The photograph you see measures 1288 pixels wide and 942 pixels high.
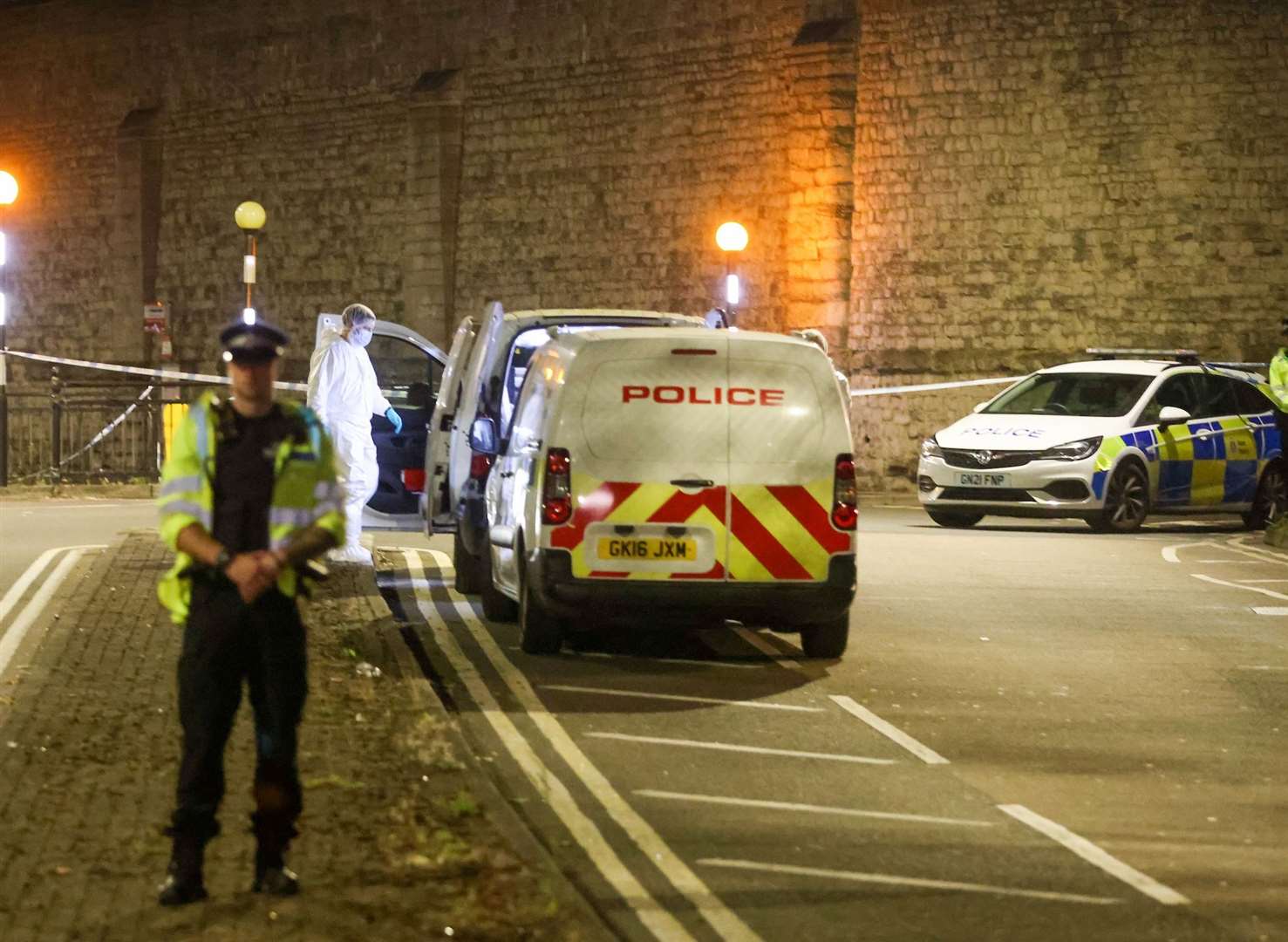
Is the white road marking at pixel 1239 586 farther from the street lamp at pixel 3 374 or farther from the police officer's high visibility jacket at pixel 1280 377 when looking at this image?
the street lamp at pixel 3 374

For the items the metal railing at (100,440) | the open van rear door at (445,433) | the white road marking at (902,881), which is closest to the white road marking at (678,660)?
the open van rear door at (445,433)

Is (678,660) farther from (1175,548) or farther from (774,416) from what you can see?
(1175,548)

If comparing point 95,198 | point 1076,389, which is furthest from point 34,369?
point 1076,389

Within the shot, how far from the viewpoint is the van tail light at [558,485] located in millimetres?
11828

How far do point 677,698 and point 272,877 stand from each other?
476 centimetres

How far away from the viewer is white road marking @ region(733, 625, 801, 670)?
12.4 m

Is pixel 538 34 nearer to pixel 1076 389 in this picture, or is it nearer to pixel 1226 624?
pixel 1076 389

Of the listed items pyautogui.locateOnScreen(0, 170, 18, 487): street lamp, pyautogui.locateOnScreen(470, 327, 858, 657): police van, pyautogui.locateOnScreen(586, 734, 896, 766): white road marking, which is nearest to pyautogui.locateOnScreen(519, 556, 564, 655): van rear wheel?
pyautogui.locateOnScreen(470, 327, 858, 657): police van

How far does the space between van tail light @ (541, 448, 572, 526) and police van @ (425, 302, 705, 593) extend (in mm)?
2250

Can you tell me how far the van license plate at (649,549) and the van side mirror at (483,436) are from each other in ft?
5.98

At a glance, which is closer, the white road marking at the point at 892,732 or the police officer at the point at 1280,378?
the white road marking at the point at 892,732

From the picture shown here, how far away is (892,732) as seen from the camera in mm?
10148

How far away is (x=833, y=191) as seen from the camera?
31.0m

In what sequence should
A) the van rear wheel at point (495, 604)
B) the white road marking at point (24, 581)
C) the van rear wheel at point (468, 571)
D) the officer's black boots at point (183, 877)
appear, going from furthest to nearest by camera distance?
the van rear wheel at point (468, 571) → the white road marking at point (24, 581) → the van rear wheel at point (495, 604) → the officer's black boots at point (183, 877)
